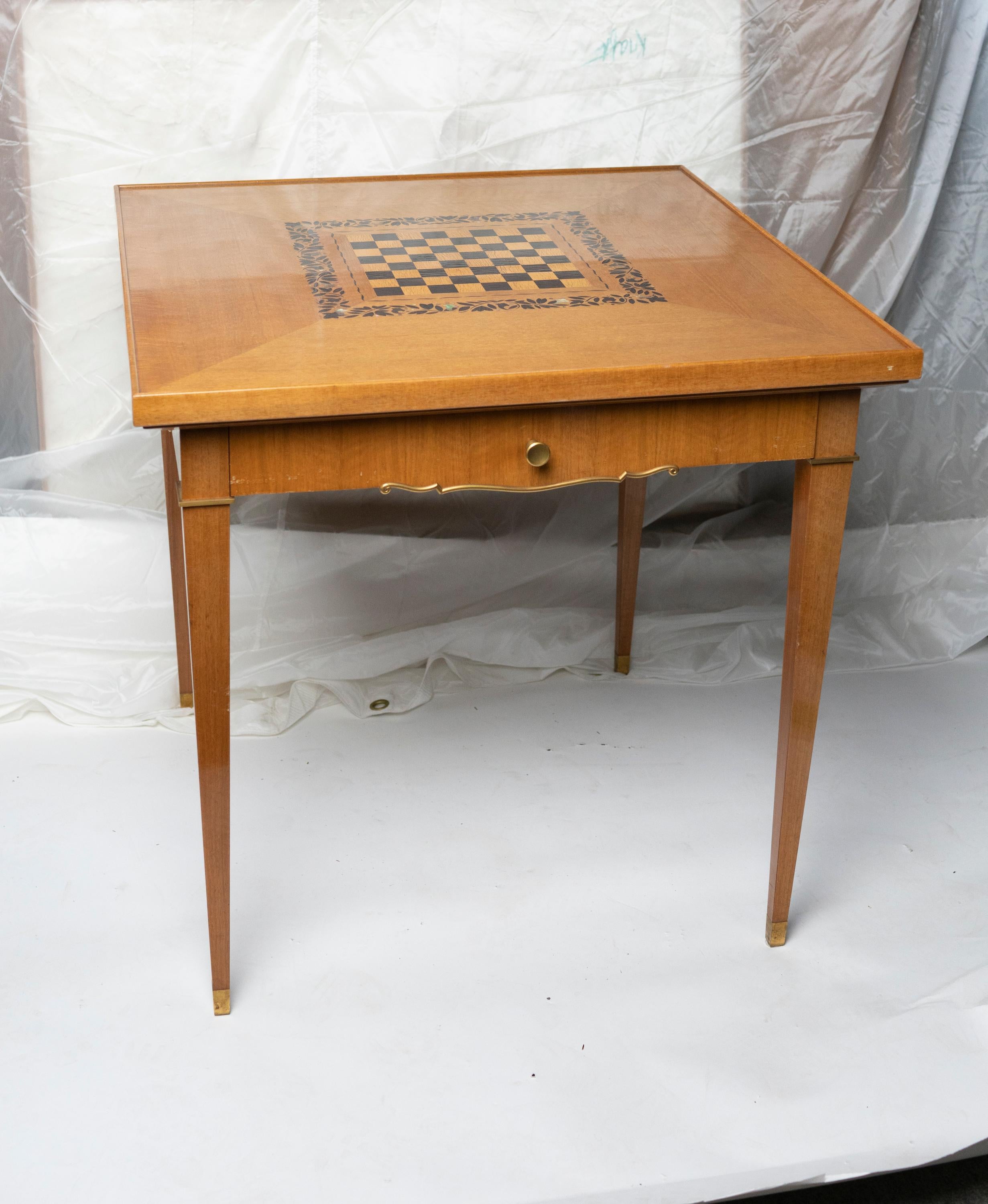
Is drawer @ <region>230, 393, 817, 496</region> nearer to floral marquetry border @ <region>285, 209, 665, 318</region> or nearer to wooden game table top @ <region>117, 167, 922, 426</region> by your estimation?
wooden game table top @ <region>117, 167, 922, 426</region>

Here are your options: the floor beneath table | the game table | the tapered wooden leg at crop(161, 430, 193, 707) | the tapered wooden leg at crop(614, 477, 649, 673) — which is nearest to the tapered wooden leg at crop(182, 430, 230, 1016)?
the game table

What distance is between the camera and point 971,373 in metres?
1.87

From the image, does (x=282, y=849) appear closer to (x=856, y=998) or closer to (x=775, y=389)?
(x=856, y=998)

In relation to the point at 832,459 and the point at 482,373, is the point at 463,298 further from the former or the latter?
the point at 832,459

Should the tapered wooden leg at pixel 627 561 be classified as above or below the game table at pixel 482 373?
below

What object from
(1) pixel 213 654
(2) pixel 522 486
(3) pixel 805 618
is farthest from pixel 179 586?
(3) pixel 805 618

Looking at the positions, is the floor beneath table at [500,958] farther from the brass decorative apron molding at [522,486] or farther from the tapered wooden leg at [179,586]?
the brass decorative apron molding at [522,486]

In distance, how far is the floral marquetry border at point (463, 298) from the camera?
3.68 feet

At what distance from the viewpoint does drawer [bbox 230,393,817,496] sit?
3.30ft

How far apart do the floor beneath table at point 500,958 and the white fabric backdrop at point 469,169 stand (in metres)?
0.12

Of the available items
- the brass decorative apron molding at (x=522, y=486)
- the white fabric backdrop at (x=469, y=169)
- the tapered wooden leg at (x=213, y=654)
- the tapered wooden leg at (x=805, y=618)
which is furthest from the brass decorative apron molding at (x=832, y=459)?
the white fabric backdrop at (x=469, y=169)

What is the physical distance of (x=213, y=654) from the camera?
107 centimetres

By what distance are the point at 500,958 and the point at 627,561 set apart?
65cm

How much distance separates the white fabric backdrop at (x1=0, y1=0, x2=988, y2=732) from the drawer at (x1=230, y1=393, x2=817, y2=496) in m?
0.71
